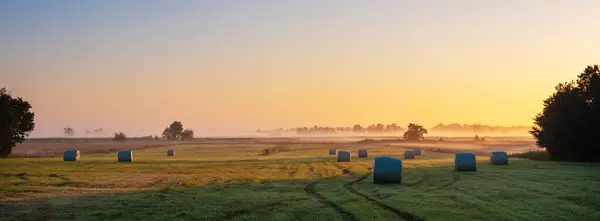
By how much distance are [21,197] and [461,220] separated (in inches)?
705

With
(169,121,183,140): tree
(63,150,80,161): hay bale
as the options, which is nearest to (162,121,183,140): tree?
(169,121,183,140): tree

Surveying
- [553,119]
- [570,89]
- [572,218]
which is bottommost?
[572,218]

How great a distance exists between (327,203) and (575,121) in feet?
120

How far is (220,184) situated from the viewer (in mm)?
25703

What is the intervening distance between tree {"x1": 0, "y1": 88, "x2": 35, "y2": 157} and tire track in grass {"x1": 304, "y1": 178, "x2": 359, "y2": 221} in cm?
4265

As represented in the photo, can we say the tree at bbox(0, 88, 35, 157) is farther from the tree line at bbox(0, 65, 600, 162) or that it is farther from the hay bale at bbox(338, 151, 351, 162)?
the hay bale at bbox(338, 151, 351, 162)

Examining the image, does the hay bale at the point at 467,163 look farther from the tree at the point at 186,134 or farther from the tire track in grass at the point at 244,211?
the tree at the point at 186,134

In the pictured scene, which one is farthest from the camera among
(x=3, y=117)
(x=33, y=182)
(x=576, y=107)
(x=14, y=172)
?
(x=3, y=117)

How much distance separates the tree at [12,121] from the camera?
172ft

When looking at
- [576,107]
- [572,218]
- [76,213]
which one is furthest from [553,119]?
[76,213]

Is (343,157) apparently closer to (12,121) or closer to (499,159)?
(499,159)

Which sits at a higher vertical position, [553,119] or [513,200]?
[553,119]

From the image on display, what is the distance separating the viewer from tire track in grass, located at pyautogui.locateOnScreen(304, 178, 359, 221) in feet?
51.4

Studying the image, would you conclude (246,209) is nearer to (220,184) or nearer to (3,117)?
(220,184)
